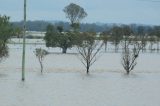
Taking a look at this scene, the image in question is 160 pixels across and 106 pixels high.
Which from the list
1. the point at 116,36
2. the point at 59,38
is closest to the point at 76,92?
the point at 59,38

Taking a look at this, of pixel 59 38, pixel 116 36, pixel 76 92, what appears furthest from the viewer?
pixel 116 36

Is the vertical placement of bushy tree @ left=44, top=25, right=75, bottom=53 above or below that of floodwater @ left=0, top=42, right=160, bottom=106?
above

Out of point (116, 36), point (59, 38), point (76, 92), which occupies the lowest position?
point (76, 92)

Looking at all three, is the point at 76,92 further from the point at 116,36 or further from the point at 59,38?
the point at 116,36

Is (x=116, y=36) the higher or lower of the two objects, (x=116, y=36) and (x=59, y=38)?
the higher

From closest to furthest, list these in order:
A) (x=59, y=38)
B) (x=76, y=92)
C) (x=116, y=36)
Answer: (x=76, y=92) < (x=59, y=38) < (x=116, y=36)

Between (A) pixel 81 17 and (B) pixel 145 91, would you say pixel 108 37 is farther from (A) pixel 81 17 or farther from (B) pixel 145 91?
(B) pixel 145 91

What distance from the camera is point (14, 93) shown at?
21.6 m

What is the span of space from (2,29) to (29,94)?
19316 millimetres

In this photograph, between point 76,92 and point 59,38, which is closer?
point 76,92

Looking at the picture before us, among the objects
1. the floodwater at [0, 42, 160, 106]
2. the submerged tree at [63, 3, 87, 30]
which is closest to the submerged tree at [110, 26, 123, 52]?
the submerged tree at [63, 3, 87, 30]

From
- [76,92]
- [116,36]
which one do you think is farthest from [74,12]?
[76,92]

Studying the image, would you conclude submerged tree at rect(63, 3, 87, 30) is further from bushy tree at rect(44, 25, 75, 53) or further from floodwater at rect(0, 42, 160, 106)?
floodwater at rect(0, 42, 160, 106)

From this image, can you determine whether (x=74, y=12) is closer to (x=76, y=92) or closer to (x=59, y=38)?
(x=59, y=38)
